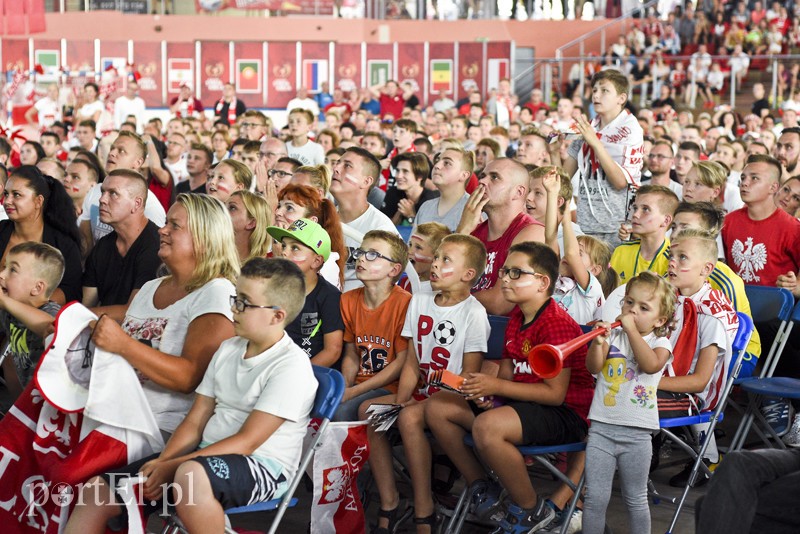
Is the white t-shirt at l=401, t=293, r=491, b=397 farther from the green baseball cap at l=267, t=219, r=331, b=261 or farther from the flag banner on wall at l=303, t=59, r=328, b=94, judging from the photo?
the flag banner on wall at l=303, t=59, r=328, b=94

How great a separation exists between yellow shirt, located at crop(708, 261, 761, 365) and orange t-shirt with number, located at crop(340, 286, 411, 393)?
1.62 m

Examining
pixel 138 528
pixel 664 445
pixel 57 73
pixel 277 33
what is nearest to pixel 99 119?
pixel 57 73

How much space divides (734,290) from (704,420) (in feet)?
3.13

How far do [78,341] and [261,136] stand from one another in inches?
298

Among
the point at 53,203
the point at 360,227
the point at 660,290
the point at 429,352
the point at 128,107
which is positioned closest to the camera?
the point at 660,290

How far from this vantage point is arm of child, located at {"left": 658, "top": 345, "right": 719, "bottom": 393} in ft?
15.3

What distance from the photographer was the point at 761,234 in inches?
258

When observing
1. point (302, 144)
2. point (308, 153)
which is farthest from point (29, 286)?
point (302, 144)

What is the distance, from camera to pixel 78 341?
12.9ft

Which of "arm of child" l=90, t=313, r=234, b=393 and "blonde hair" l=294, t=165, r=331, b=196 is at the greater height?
"blonde hair" l=294, t=165, r=331, b=196

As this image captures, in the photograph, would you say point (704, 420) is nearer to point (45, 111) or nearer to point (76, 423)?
point (76, 423)

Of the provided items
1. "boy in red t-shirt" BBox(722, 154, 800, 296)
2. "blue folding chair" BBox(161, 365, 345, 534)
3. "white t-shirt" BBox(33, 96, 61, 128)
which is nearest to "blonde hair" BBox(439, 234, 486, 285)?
"blue folding chair" BBox(161, 365, 345, 534)

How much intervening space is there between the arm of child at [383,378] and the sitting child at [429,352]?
0.24 ft

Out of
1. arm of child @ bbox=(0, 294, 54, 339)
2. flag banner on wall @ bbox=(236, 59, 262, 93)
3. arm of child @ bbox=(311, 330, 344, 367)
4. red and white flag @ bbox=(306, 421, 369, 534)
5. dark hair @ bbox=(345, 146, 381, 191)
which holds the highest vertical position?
flag banner on wall @ bbox=(236, 59, 262, 93)
